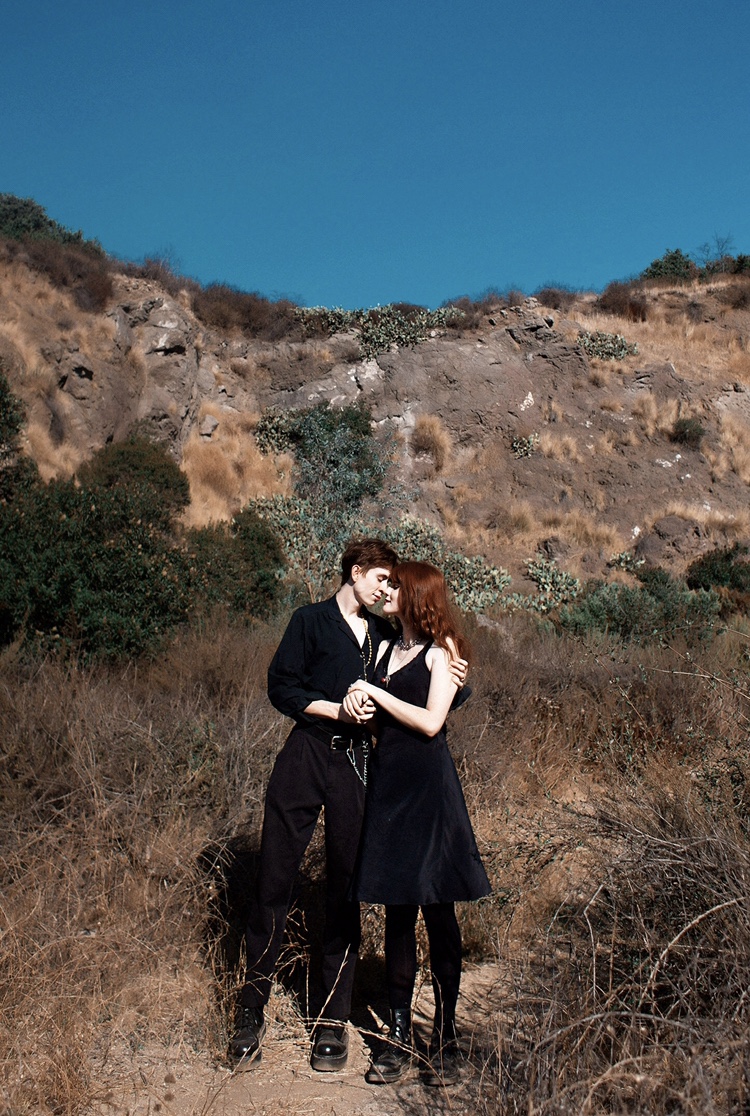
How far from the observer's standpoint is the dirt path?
2.81 metres

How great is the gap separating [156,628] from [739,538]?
15.2 meters

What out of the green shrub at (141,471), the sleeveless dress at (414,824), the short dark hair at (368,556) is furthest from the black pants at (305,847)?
the green shrub at (141,471)

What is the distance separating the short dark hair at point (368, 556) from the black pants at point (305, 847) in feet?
2.23

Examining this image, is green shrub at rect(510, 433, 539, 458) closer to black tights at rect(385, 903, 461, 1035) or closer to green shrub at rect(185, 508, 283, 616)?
green shrub at rect(185, 508, 283, 616)

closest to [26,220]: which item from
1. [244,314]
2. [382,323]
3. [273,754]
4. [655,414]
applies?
[244,314]

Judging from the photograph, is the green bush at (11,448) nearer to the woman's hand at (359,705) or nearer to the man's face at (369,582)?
the man's face at (369,582)

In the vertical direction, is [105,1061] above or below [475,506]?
below

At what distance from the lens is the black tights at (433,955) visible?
9.96 feet

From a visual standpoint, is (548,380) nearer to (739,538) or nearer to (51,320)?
(739,538)

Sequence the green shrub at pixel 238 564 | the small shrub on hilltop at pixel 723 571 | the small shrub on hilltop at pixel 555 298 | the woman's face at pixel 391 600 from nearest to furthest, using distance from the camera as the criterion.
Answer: the woman's face at pixel 391 600 → the green shrub at pixel 238 564 → the small shrub on hilltop at pixel 723 571 → the small shrub on hilltop at pixel 555 298

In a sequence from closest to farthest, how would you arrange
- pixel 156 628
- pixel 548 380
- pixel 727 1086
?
1. pixel 727 1086
2. pixel 156 628
3. pixel 548 380

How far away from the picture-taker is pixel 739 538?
63.1ft

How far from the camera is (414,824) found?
3023 millimetres

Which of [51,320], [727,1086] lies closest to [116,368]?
[51,320]
